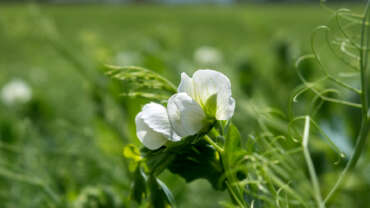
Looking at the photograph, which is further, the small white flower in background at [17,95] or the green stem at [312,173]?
the small white flower in background at [17,95]

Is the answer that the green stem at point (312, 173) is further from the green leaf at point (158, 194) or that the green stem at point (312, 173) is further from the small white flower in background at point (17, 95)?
the small white flower in background at point (17, 95)

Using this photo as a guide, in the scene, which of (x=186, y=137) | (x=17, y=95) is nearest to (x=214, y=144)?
(x=186, y=137)

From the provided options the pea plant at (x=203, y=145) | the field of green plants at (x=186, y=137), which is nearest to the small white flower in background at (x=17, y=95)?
the field of green plants at (x=186, y=137)

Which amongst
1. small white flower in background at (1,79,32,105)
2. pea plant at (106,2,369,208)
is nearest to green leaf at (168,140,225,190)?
pea plant at (106,2,369,208)

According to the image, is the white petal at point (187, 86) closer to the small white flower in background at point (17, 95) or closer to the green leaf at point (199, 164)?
the green leaf at point (199, 164)

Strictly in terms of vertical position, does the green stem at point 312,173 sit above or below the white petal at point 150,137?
below

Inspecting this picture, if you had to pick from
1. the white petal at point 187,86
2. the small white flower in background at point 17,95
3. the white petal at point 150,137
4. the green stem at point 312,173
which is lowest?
the small white flower in background at point 17,95

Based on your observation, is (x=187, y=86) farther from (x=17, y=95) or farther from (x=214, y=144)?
(x=17, y=95)
